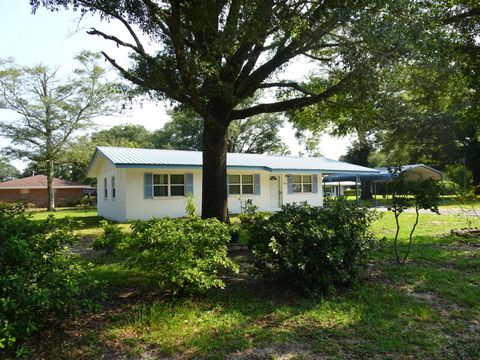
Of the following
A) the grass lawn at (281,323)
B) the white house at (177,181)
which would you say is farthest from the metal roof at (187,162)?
the grass lawn at (281,323)

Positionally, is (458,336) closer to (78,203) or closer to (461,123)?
(461,123)

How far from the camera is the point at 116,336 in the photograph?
3.88 meters

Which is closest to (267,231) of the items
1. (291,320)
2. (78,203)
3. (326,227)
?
(326,227)

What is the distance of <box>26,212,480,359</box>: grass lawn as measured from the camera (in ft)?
11.7

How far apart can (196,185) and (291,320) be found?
579 inches

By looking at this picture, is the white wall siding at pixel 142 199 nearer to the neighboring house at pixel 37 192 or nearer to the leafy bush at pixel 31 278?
the leafy bush at pixel 31 278

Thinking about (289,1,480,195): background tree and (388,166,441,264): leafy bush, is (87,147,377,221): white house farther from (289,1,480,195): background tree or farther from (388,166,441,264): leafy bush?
(388,166,441,264): leafy bush

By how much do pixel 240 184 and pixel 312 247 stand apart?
15.3 metres

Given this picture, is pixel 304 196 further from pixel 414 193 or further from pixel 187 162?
pixel 414 193

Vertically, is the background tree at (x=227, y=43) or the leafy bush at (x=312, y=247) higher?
the background tree at (x=227, y=43)

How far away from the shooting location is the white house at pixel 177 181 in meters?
16.7

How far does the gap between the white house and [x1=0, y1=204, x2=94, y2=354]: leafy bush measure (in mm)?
12063

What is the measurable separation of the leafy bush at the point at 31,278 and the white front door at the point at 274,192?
17689 millimetres

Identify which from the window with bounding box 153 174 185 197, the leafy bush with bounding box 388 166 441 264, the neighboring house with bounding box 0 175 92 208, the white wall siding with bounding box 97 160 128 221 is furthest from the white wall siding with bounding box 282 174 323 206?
the neighboring house with bounding box 0 175 92 208
